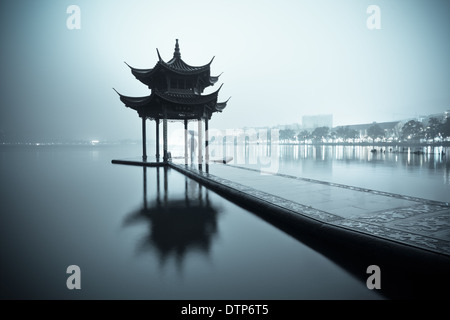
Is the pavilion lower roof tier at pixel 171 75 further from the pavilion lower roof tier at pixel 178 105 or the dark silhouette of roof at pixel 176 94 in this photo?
the pavilion lower roof tier at pixel 178 105

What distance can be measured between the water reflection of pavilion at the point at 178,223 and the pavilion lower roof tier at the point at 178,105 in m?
9.60

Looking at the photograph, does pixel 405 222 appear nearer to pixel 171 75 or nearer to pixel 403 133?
pixel 171 75

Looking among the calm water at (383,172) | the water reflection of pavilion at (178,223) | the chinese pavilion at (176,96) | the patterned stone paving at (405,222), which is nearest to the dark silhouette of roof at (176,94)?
the chinese pavilion at (176,96)

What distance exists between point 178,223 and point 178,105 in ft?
42.7

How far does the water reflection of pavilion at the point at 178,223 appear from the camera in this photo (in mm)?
4250

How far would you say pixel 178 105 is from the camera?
56.3 feet

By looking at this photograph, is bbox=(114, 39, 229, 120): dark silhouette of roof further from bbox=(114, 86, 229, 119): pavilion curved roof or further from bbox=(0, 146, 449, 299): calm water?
bbox=(0, 146, 449, 299): calm water

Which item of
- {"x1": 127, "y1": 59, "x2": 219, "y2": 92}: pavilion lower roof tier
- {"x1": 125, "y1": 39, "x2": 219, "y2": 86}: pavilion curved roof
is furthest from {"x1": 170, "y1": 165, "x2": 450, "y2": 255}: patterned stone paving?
{"x1": 127, "y1": 59, "x2": 219, "y2": 92}: pavilion lower roof tier

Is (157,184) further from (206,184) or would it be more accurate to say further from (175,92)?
(175,92)

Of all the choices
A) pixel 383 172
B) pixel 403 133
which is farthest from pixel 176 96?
pixel 403 133

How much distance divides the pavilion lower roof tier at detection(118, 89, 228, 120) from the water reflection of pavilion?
960cm

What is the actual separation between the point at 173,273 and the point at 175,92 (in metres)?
16.9
